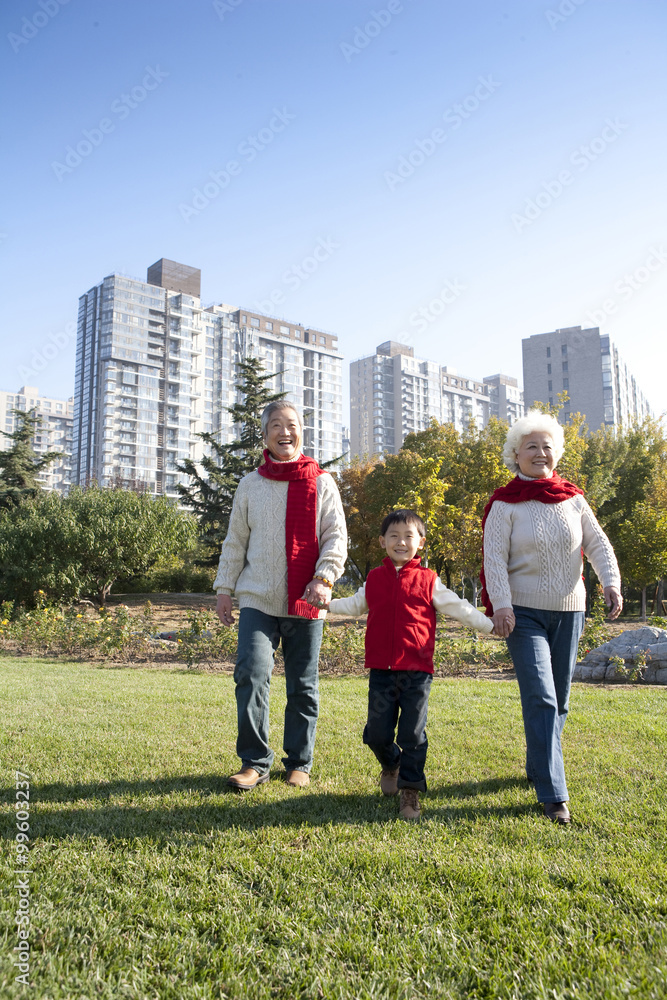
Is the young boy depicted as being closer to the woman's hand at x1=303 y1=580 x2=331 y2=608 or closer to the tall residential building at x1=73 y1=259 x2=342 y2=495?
the woman's hand at x1=303 y1=580 x2=331 y2=608

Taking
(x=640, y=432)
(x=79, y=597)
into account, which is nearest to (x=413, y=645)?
(x=79, y=597)

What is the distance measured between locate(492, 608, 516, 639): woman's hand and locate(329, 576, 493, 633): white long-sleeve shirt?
7 cm

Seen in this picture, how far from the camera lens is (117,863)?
7.95ft

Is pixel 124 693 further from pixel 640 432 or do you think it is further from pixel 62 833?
pixel 640 432

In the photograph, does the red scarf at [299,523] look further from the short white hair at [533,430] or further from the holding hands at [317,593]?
the short white hair at [533,430]

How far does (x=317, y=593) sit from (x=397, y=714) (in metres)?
0.78

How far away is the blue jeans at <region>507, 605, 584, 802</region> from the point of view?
122 inches

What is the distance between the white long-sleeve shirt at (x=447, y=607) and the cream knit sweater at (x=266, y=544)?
17 cm

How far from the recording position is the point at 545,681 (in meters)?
3.31

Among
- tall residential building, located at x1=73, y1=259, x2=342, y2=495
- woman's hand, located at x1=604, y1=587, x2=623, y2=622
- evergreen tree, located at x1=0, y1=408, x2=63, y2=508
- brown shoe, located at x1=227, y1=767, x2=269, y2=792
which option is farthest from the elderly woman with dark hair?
tall residential building, located at x1=73, y1=259, x2=342, y2=495

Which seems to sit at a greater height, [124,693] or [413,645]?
[413,645]

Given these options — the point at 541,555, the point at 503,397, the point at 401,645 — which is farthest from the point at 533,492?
the point at 503,397

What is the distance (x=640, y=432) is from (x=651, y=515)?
1147 cm

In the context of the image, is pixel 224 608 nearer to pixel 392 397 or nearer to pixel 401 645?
pixel 401 645
